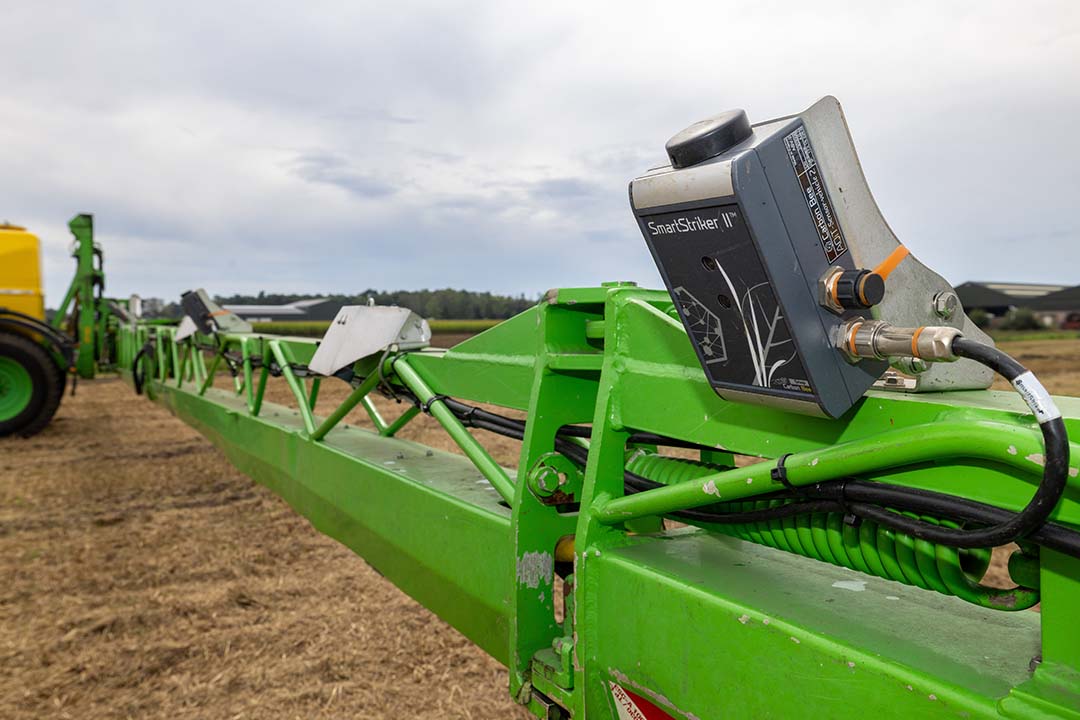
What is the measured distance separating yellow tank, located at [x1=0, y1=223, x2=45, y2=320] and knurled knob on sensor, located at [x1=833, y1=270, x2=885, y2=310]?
8860mm

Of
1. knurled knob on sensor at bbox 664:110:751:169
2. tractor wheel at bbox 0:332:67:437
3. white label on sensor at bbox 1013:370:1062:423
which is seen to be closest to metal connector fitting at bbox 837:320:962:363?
white label on sensor at bbox 1013:370:1062:423

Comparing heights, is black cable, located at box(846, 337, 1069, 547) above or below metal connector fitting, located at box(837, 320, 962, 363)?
below

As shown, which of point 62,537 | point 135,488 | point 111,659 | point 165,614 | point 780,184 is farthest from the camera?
point 135,488

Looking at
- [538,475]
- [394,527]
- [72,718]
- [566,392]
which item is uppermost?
[566,392]

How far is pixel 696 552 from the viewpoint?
5.58 feet

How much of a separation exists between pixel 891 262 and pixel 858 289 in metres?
0.17

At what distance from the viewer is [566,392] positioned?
200 cm

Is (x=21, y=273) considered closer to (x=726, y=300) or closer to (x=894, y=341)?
(x=726, y=300)

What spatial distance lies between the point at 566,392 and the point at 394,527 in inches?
35.9

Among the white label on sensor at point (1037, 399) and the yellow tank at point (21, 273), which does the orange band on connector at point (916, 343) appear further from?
the yellow tank at point (21, 273)

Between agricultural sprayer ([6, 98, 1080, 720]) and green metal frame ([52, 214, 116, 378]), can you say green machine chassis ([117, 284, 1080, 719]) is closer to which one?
agricultural sprayer ([6, 98, 1080, 720])

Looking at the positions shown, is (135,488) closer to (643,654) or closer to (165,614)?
(165,614)

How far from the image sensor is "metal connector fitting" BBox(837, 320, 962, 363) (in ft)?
3.56

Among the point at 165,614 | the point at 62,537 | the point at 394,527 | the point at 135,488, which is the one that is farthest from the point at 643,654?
the point at 135,488
